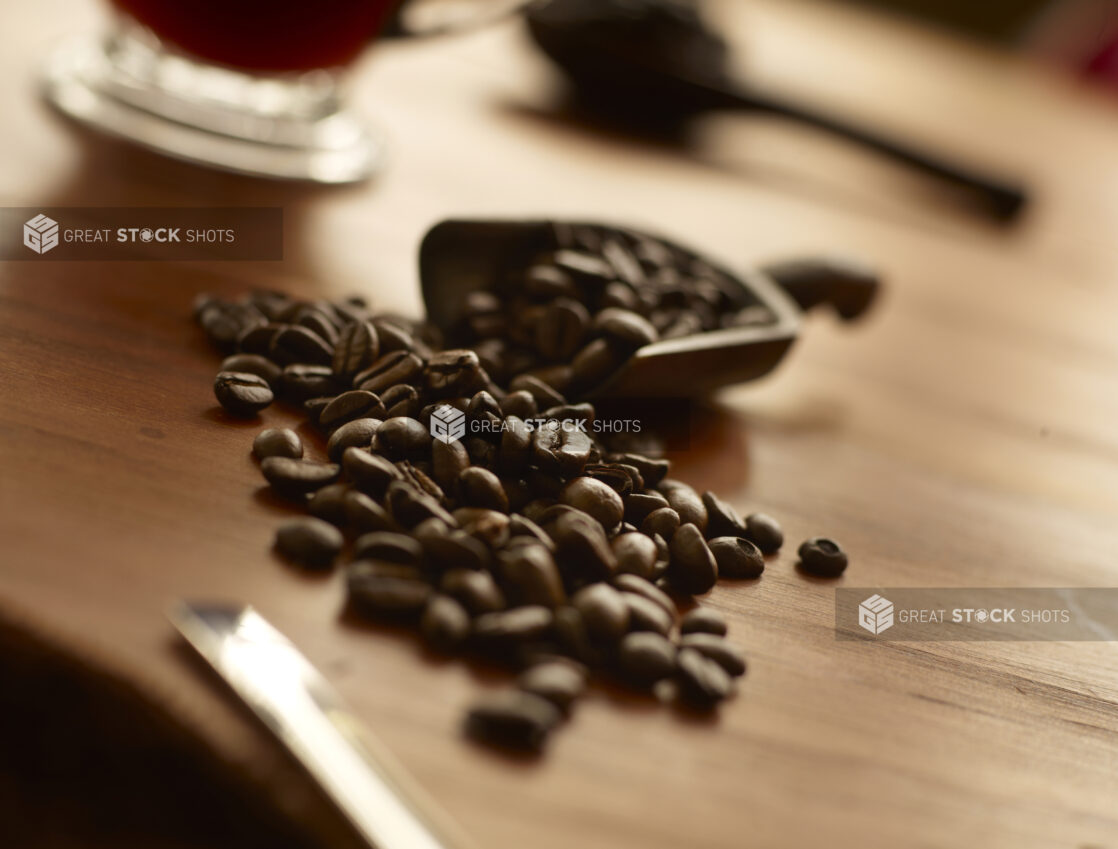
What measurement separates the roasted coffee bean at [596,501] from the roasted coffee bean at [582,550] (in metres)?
0.03

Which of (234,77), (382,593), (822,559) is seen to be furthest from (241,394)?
(234,77)

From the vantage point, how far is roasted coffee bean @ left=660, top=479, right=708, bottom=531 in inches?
31.6

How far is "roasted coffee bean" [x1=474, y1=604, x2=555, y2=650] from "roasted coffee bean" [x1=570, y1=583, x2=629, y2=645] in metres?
0.03

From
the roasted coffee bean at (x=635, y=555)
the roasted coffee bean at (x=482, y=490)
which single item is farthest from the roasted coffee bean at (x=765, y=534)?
the roasted coffee bean at (x=482, y=490)

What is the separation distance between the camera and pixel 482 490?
748 millimetres

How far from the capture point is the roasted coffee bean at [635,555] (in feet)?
2.41

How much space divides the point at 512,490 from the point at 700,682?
0.23m

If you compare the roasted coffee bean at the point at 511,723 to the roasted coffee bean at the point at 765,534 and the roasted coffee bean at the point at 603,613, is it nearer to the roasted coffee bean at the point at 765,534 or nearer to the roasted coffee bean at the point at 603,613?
the roasted coffee bean at the point at 603,613

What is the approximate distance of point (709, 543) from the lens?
80 cm

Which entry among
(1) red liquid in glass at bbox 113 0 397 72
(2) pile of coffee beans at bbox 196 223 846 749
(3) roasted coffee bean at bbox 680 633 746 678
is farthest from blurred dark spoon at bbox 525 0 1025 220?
(3) roasted coffee bean at bbox 680 633 746 678

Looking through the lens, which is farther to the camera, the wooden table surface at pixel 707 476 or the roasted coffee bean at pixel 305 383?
the roasted coffee bean at pixel 305 383

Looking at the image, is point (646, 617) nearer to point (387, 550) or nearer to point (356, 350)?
point (387, 550)

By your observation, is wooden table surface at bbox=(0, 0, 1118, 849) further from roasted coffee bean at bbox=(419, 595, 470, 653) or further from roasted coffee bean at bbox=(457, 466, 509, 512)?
roasted coffee bean at bbox=(457, 466, 509, 512)

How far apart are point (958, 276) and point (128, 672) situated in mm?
1435
